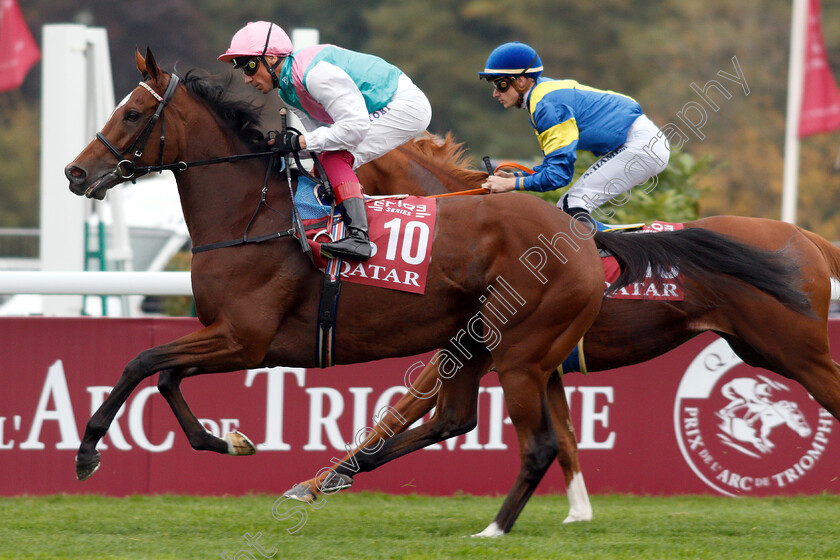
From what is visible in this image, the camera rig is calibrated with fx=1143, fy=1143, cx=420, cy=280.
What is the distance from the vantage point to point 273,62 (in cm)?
479

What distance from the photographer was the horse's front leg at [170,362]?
453 cm

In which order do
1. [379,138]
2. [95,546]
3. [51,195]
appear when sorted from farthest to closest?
1. [51,195]
2. [379,138]
3. [95,546]

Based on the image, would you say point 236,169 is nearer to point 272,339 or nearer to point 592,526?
point 272,339

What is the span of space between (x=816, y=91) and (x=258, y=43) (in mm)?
7738

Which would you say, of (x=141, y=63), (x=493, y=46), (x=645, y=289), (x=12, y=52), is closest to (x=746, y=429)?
(x=645, y=289)

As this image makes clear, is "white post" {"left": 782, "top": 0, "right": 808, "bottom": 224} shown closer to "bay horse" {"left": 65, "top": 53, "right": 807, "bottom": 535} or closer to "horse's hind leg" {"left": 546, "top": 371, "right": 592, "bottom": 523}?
"horse's hind leg" {"left": 546, "top": 371, "right": 592, "bottom": 523}

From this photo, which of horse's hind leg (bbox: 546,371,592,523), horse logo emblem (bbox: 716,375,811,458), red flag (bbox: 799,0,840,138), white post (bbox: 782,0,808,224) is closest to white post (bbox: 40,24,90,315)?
horse's hind leg (bbox: 546,371,592,523)

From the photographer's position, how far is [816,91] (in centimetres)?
1100

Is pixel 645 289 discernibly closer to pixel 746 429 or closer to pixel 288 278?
pixel 746 429

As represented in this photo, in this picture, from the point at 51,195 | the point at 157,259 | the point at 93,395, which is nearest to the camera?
the point at 93,395

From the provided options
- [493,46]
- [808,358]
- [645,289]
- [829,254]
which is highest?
[493,46]

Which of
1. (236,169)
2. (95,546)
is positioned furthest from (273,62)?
(95,546)

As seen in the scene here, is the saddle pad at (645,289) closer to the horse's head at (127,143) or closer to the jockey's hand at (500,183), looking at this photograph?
the jockey's hand at (500,183)

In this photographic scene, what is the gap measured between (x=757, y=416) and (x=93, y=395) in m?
3.51
